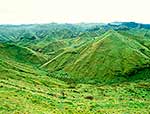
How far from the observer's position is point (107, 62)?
172625 mm

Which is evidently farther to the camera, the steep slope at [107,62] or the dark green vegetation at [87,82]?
the steep slope at [107,62]

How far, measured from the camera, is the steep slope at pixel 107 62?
161 m

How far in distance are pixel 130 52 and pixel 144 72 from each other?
80.3 ft

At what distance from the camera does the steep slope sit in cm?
16062

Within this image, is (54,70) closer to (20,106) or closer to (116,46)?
(116,46)

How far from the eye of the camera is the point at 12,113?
44938 mm

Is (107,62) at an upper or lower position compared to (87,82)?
upper

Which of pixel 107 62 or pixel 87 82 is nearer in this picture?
pixel 87 82

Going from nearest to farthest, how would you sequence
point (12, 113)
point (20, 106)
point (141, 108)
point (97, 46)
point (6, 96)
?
point (12, 113) < point (20, 106) < point (6, 96) < point (141, 108) < point (97, 46)

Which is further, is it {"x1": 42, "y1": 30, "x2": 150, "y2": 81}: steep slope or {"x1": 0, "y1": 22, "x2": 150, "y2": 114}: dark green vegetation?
{"x1": 42, "y1": 30, "x2": 150, "y2": 81}: steep slope

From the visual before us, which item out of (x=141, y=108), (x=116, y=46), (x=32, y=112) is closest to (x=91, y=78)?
(x=116, y=46)

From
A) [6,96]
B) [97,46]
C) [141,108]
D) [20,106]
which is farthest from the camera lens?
[97,46]

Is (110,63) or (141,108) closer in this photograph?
(141,108)

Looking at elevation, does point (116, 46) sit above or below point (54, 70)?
above
